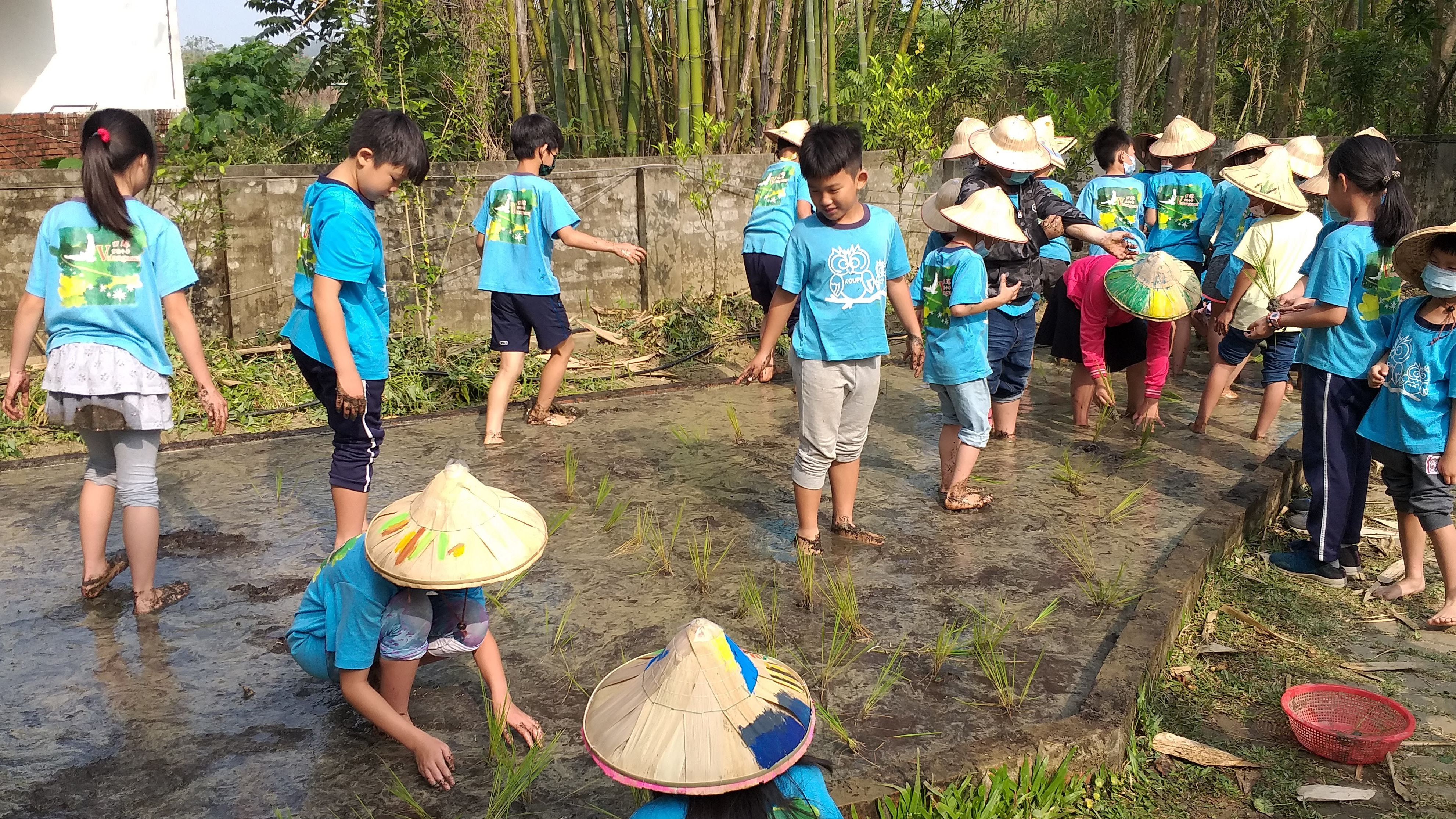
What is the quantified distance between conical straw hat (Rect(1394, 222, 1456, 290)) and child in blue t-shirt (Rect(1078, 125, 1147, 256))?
107 inches

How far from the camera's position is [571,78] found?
10086mm

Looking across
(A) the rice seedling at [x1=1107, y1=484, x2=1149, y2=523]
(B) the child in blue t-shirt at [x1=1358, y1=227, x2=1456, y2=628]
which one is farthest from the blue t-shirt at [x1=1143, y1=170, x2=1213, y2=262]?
(B) the child in blue t-shirt at [x1=1358, y1=227, x2=1456, y2=628]

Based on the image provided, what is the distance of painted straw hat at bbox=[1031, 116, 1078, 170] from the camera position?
587 cm

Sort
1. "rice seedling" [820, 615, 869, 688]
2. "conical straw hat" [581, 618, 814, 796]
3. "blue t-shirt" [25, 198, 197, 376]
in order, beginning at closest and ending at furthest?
1. "conical straw hat" [581, 618, 814, 796]
2. "rice seedling" [820, 615, 869, 688]
3. "blue t-shirt" [25, 198, 197, 376]

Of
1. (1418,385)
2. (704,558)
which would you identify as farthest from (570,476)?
(1418,385)

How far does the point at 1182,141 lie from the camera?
23.4 ft

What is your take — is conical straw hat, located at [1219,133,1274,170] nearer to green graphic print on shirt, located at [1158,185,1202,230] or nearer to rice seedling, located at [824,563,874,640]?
green graphic print on shirt, located at [1158,185,1202,230]

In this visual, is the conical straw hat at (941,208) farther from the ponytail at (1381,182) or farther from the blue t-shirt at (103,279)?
the blue t-shirt at (103,279)

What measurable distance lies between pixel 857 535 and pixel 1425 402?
2.22m

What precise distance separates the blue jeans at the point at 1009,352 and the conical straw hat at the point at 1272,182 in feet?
4.38

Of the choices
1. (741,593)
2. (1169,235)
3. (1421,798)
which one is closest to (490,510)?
(741,593)

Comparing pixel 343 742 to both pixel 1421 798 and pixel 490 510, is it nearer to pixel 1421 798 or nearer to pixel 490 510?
pixel 490 510

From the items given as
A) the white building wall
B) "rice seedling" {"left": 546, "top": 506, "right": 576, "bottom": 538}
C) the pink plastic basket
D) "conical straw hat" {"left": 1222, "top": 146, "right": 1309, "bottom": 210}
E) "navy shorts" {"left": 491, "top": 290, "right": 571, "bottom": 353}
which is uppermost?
the white building wall

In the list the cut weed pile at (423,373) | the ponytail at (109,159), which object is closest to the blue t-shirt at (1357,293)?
the cut weed pile at (423,373)
